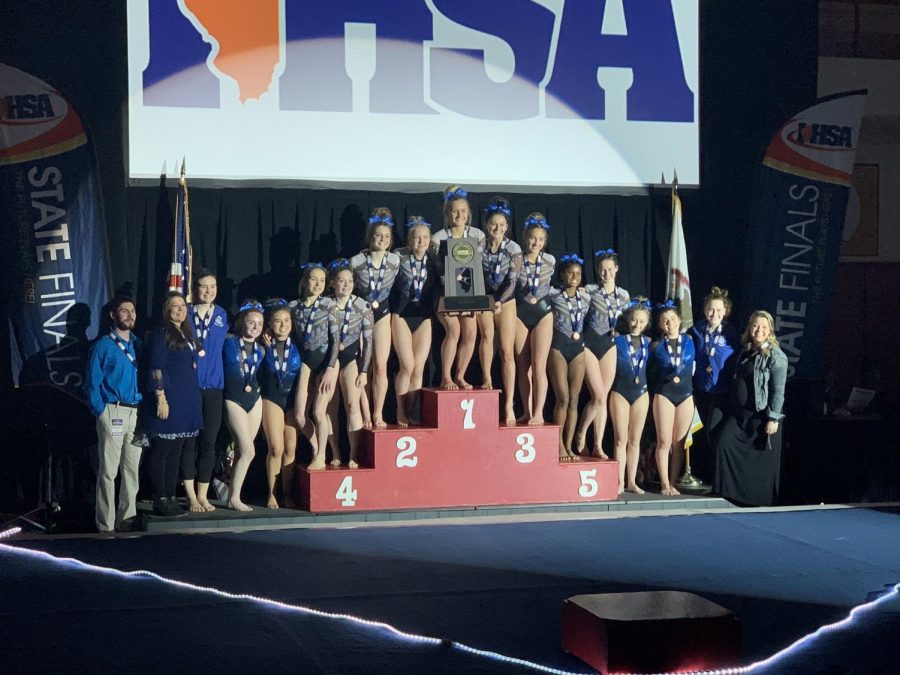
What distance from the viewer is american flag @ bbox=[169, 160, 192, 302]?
7270 millimetres

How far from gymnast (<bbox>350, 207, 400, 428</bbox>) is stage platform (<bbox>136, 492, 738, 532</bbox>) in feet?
2.16

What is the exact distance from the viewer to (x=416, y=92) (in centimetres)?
804

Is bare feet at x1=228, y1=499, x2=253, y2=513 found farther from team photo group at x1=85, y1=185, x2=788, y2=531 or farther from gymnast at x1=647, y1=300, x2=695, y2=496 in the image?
gymnast at x1=647, y1=300, x2=695, y2=496

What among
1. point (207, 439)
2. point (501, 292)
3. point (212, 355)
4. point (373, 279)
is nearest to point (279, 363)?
point (212, 355)

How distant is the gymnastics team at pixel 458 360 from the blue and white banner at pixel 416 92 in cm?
59

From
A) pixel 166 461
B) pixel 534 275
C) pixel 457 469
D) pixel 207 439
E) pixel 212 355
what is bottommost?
pixel 457 469

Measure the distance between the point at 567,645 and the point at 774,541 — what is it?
8.27 feet

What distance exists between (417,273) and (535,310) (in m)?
0.83

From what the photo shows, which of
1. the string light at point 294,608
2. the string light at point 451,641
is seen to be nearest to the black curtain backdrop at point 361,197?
the string light at point 294,608

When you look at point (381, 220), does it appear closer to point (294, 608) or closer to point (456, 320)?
point (456, 320)

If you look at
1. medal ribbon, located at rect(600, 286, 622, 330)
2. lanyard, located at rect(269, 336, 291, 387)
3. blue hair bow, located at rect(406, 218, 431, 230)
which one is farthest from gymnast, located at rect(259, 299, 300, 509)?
medal ribbon, located at rect(600, 286, 622, 330)

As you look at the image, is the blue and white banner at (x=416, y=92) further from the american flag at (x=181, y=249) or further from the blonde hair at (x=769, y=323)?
the blonde hair at (x=769, y=323)

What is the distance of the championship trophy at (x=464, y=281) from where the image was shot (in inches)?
289

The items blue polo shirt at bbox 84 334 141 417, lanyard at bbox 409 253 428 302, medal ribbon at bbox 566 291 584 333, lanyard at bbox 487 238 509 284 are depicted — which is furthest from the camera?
medal ribbon at bbox 566 291 584 333
